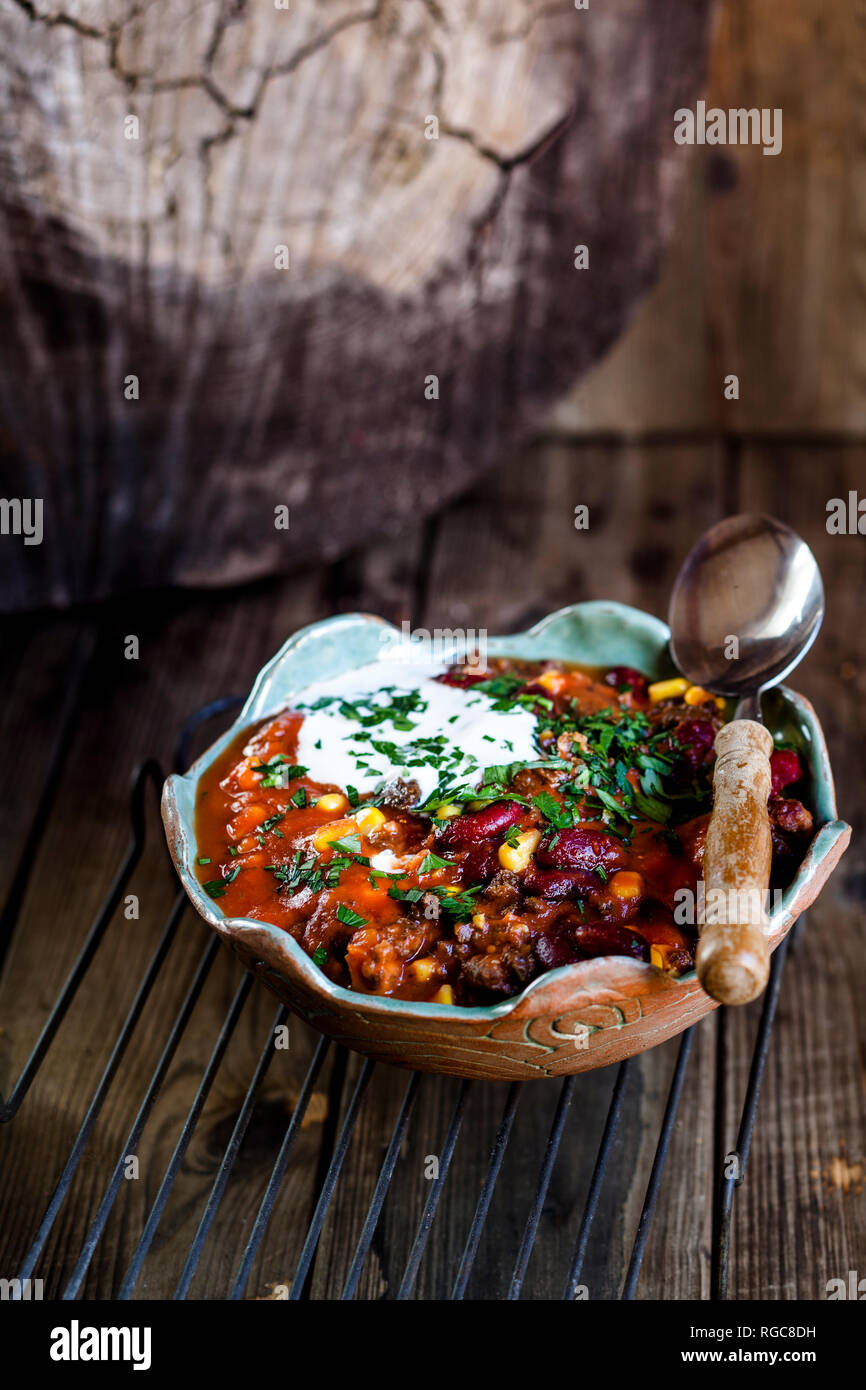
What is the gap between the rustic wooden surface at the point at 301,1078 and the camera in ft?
4.85

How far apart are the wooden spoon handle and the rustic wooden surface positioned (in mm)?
494

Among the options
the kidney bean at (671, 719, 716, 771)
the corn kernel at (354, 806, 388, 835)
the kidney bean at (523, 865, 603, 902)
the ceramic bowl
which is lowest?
the ceramic bowl

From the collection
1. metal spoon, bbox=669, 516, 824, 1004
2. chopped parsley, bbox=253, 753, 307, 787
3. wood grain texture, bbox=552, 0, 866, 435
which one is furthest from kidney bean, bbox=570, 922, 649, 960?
wood grain texture, bbox=552, 0, 866, 435

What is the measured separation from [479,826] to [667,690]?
445mm

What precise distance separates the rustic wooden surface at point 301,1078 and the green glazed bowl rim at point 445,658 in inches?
15.7

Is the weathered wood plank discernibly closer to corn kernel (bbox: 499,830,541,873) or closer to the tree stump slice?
corn kernel (bbox: 499,830,541,873)

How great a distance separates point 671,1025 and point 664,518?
1.56m

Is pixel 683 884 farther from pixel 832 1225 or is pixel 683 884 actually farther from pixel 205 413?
pixel 205 413

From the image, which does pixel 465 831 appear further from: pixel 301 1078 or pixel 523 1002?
pixel 301 1078

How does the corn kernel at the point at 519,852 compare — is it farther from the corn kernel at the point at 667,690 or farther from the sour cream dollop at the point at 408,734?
the corn kernel at the point at 667,690

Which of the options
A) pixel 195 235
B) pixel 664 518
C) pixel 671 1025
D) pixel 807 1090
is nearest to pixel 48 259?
pixel 195 235

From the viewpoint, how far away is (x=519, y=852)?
53.1 inches

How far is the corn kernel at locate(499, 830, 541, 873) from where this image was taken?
4.41 ft

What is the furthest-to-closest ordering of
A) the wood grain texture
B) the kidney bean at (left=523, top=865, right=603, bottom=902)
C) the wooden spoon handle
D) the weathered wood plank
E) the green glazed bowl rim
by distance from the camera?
the wood grain texture
the weathered wood plank
the kidney bean at (left=523, top=865, right=603, bottom=902)
the green glazed bowl rim
the wooden spoon handle
